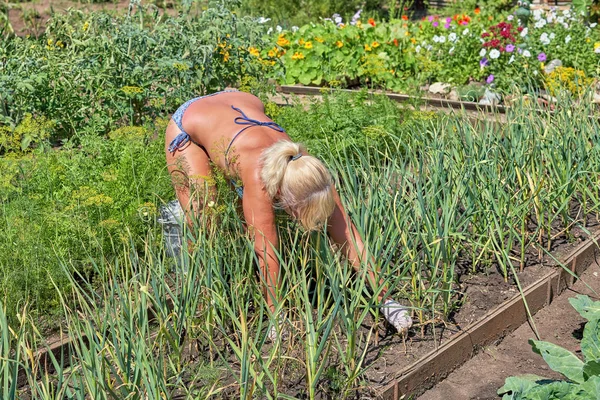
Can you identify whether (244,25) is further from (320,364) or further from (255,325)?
(320,364)

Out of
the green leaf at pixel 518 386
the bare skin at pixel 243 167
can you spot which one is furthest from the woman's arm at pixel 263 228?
the green leaf at pixel 518 386

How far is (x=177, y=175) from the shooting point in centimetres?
372

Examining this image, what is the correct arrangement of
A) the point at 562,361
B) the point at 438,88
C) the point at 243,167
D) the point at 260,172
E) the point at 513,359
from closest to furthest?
the point at 562,361 → the point at 260,172 → the point at 243,167 → the point at 513,359 → the point at 438,88

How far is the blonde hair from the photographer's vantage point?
3.12 m

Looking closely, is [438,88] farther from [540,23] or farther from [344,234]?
[344,234]

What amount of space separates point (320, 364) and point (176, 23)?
10.1ft

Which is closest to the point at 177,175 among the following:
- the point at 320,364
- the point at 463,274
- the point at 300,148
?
the point at 300,148

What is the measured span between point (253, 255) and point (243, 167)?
0.39 m

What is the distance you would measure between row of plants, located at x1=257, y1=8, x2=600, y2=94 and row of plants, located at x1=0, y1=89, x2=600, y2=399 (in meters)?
2.06

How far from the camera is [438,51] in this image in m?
7.77

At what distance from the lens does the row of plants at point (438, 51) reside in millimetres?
7039

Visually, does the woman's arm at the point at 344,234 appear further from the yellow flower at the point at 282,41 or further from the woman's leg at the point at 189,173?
the yellow flower at the point at 282,41

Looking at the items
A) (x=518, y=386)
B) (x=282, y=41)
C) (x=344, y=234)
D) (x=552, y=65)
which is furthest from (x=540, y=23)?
(x=518, y=386)

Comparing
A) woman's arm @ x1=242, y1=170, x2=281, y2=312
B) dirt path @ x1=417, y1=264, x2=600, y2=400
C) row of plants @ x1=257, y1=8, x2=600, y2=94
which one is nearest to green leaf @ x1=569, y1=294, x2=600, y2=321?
dirt path @ x1=417, y1=264, x2=600, y2=400
